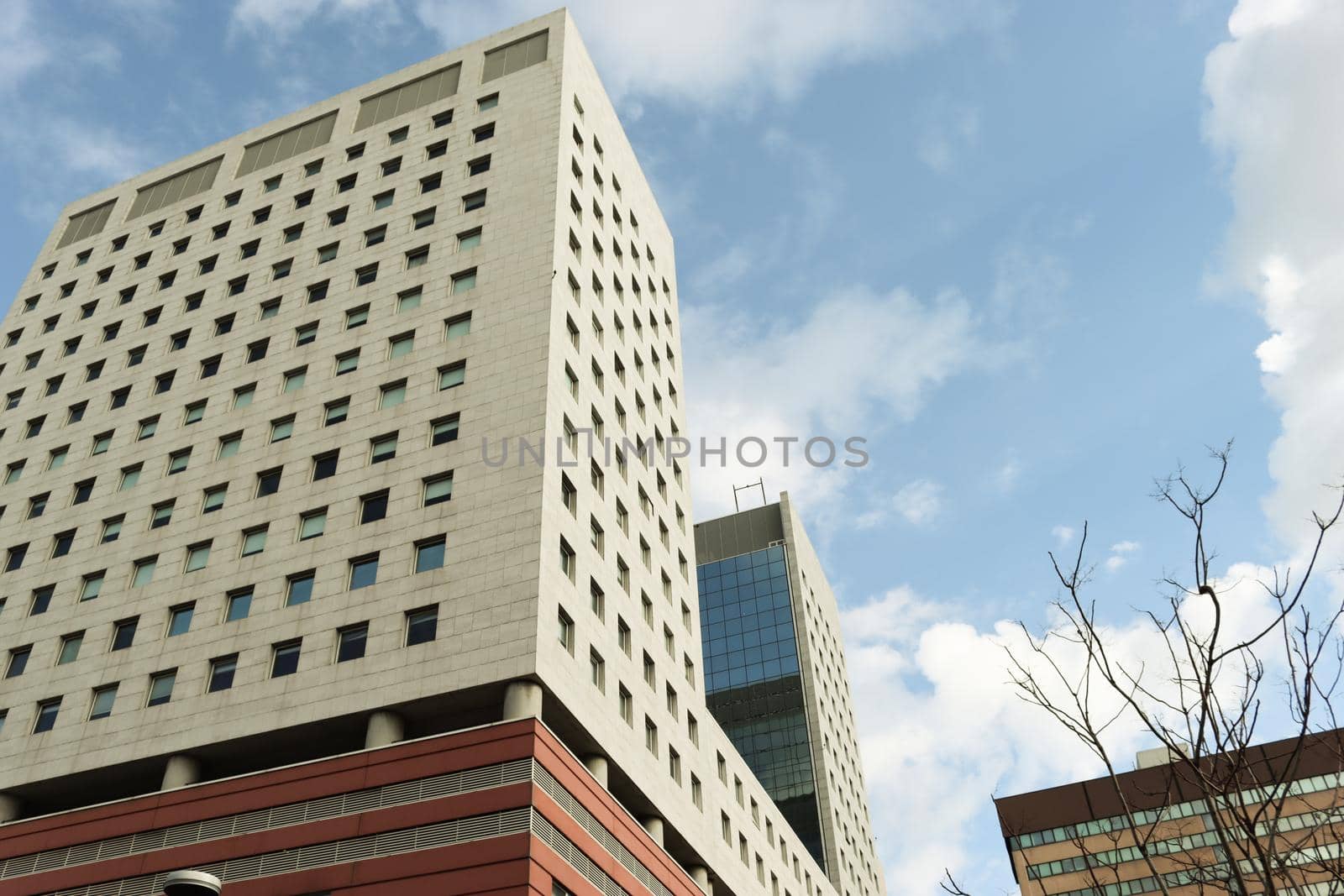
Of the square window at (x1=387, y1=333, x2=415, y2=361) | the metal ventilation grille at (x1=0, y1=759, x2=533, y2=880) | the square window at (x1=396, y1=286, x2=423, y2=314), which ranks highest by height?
the square window at (x1=396, y1=286, x2=423, y2=314)

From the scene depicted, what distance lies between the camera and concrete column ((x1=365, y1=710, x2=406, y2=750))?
2973cm

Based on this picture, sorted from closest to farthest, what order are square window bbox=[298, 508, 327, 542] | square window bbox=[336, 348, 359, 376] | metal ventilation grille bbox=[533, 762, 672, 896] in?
metal ventilation grille bbox=[533, 762, 672, 896] → square window bbox=[298, 508, 327, 542] → square window bbox=[336, 348, 359, 376]

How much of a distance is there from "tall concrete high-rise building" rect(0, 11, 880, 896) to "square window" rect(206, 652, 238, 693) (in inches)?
4.3

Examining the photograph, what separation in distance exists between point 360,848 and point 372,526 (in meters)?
11.3

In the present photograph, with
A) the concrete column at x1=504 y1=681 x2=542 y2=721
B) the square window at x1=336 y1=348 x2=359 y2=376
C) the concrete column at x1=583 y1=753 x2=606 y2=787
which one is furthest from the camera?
the square window at x1=336 y1=348 x2=359 y2=376

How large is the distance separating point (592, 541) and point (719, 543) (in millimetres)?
65933

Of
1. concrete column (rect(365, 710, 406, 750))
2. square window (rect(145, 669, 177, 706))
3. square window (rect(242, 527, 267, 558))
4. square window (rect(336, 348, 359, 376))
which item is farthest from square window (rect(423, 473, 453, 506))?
square window (rect(145, 669, 177, 706))

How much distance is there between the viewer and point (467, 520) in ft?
110

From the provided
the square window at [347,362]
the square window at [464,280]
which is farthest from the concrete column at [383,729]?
the square window at [464,280]

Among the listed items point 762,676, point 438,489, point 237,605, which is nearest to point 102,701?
point 237,605

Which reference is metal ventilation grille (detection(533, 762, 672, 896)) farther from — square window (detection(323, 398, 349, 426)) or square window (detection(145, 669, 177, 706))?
square window (detection(323, 398, 349, 426))

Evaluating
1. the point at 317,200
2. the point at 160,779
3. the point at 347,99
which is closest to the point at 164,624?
the point at 160,779

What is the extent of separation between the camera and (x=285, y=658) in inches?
1302

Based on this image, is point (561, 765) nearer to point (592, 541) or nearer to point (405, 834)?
point (405, 834)
